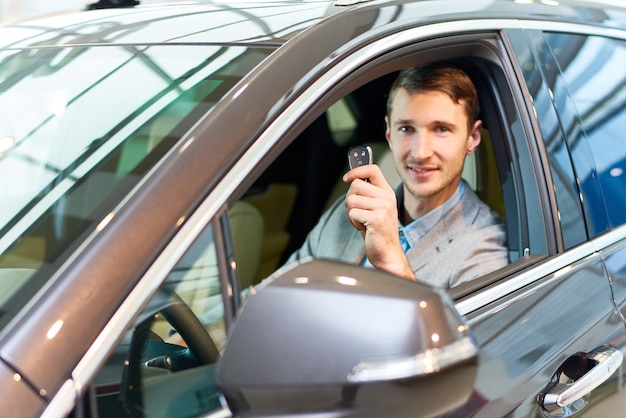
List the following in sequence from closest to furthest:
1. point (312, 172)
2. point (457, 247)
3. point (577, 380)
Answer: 1. point (577, 380)
2. point (457, 247)
3. point (312, 172)

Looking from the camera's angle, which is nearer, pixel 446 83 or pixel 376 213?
pixel 376 213

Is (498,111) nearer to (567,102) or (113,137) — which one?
(567,102)

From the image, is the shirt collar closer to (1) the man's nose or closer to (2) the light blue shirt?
(2) the light blue shirt

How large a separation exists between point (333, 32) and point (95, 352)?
0.65 metres

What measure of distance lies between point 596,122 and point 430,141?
0.36 m

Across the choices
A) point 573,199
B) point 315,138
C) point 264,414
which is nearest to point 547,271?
point 573,199

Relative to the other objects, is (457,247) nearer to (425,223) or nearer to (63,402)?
(425,223)

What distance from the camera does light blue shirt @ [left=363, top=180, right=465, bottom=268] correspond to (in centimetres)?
215

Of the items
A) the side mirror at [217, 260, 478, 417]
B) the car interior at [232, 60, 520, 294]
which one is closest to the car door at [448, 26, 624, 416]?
the side mirror at [217, 260, 478, 417]

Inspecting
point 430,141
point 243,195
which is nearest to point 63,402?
point 243,195

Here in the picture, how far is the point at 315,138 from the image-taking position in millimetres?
3582

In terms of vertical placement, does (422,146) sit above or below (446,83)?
below

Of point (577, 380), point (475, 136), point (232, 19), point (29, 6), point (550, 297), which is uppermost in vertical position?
point (29, 6)

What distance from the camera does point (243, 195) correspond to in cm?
149
